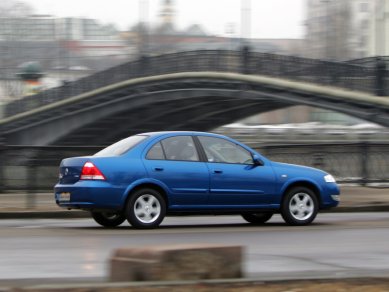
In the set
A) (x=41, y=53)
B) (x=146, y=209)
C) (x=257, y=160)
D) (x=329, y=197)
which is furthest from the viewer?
(x=41, y=53)

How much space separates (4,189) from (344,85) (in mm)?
19706

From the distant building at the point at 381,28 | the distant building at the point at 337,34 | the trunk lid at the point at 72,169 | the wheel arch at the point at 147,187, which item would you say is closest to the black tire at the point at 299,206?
the wheel arch at the point at 147,187

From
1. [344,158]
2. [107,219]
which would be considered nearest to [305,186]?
[107,219]

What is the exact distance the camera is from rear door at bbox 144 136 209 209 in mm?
13477

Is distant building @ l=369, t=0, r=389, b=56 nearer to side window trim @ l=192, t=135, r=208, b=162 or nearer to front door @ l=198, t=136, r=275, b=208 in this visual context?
front door @ l=198, t=136, r=275, b=208

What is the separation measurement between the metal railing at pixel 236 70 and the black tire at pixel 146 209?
854 inches

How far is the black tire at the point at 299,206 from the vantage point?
1429cm

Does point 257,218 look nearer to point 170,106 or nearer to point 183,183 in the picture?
point 183,183

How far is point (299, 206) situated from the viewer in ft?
47.2

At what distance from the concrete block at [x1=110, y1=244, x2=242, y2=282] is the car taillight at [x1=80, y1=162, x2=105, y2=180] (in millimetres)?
5745

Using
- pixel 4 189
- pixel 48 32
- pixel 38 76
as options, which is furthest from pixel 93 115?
pixel 48 32

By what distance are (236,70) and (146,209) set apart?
1150 inches

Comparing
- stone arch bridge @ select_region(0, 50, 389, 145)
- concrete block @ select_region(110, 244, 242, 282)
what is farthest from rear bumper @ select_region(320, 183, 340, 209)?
stone arch bridge @ select_region(0, 50, 389, 145)

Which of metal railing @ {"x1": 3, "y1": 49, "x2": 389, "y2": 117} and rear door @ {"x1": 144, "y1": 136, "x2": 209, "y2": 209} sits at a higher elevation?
metal railing @ {"x1": 3, "y1": 49, "x2": 389, "y2": 117}
